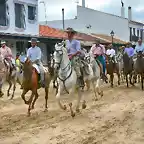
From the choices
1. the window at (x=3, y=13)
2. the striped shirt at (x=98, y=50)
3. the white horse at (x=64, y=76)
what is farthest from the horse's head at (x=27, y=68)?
the window at (x=3, y=13)

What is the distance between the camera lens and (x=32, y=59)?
45.3 ft

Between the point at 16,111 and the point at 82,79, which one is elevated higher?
the point at 82,79

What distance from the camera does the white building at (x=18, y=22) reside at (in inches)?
1297

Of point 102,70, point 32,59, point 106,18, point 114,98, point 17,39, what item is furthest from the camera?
point 106,18

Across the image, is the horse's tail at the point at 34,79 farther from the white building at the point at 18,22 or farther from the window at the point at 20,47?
the window at the point at 20,47

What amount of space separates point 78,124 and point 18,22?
1001 inches

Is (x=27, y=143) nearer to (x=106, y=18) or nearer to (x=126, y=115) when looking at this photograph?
(x=126, y=115)

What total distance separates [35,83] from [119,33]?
54.5 meters

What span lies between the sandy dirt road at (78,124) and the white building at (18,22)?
17.0 m

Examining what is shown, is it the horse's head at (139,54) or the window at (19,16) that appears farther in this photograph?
the window at (19,16)

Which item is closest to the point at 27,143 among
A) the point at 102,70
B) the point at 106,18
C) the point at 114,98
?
the point at 114,98

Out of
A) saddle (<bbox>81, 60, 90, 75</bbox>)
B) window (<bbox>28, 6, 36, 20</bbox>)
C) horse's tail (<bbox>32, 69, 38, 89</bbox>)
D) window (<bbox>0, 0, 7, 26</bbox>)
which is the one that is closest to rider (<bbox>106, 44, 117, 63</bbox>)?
saddle (<bbox>81, 60, 90, 75</bbox>)

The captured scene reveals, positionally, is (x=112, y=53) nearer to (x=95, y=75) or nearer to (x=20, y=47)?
(x=95, y=75)

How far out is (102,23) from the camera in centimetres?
6731
